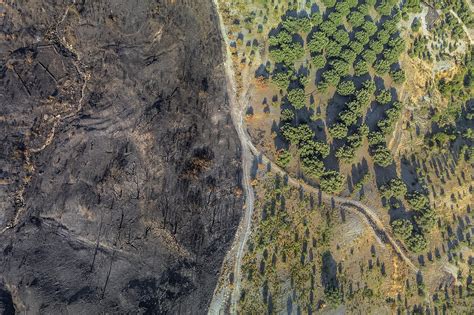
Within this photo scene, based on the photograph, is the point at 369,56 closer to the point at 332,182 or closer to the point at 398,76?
the point at 398,76

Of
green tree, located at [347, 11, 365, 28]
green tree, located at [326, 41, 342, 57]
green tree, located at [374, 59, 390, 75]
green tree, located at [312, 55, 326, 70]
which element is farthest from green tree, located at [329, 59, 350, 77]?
green tree, located at [347, 11, 365, 28]

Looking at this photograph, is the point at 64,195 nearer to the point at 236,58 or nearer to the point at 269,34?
the point at 236,58

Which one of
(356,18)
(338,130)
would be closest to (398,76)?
(356,18)

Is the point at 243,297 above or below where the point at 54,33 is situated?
below

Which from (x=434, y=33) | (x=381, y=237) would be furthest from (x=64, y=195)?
(x=434, y=33)

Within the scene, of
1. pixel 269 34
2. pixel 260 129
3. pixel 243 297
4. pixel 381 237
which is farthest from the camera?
pixel 269 34

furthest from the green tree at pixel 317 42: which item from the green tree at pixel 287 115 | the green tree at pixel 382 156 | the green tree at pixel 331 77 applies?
→ the green tree at pixel 382 156
